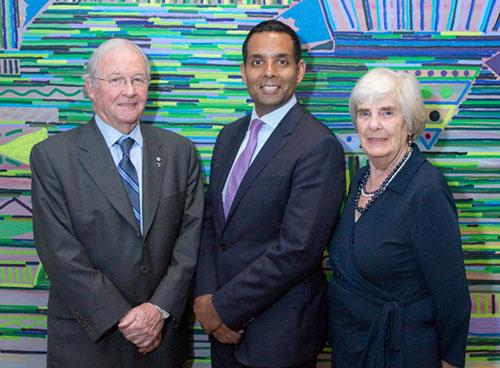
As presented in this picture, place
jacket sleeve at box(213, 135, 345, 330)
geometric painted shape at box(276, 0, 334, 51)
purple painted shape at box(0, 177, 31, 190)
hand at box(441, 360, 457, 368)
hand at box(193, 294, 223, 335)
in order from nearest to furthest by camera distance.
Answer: hand at box(441, 360, 457, 368), jacket sleeve at box(213, 135, 345, 330), hand at box(193, 294, 223, 335), geometric painted shape at box(276, 0, 334, 51), purple painted shape at box(0, 177, 31, 190)

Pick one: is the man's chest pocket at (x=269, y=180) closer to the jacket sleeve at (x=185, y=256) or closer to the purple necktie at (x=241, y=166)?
the purple necktie at (x=241, y=166)

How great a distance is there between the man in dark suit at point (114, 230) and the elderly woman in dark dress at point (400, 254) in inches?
27.5

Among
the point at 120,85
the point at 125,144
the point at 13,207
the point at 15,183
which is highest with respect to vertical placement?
the point at 120,85

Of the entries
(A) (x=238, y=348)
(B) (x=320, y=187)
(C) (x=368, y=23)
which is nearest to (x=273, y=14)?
(C) (x=368, y=23)

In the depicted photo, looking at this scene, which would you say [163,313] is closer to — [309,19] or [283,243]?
[283,243]

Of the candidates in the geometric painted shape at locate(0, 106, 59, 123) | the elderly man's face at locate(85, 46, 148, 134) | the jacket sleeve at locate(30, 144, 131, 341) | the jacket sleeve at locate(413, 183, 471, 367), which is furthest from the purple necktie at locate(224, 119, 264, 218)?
the geometric painted shape at locate(0, 106, 59, 123)

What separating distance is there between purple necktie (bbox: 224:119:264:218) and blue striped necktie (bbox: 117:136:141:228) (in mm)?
344

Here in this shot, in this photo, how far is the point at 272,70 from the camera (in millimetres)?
2268

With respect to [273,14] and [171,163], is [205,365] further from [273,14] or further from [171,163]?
[273,14]

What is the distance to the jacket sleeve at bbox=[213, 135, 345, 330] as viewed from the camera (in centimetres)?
212

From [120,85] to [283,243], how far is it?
33.9 inches

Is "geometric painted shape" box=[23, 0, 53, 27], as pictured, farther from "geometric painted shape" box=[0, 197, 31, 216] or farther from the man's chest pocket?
the man's chest pocket

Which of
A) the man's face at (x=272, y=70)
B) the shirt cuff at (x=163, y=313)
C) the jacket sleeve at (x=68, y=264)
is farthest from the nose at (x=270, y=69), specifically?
the shirt cuff at (x=163, y=313)

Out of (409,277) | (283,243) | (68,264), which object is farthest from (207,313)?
(409,277)
